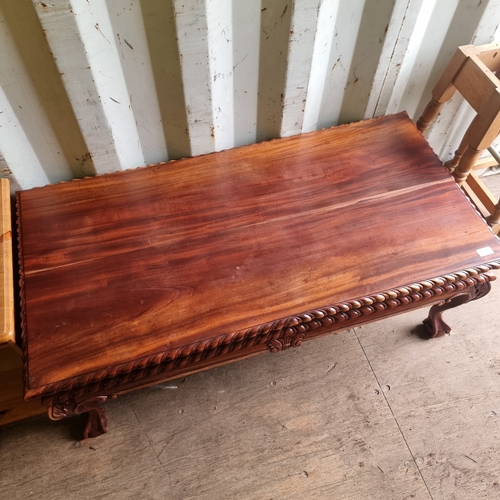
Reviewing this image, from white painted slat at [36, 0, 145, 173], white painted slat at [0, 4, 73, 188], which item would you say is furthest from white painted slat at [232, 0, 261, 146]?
white painted slat at [0, 4, 73, 188]

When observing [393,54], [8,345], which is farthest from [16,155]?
[393,54]

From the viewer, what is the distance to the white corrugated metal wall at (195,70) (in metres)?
1.02

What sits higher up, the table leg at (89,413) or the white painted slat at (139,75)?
the white painted slat at (139,75)

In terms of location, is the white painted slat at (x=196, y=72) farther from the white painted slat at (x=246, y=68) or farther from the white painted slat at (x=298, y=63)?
the white painted slat at (x=298, y=63)

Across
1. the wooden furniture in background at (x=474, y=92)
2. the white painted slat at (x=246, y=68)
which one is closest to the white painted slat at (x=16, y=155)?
the white painted slat at (x=246, y=68)

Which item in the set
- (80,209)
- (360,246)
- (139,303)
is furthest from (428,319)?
(80,209)

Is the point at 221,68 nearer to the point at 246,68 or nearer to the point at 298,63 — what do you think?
the point at 246,68

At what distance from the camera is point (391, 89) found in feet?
4.70

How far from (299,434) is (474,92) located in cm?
117

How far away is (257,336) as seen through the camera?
44.2 inches

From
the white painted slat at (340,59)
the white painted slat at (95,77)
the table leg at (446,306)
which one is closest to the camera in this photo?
the white painted slat at (95,77)

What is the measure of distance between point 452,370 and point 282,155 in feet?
3.16

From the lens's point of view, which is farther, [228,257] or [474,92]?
[474,92]

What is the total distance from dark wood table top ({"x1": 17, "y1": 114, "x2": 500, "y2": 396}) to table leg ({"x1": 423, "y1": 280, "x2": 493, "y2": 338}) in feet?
0.56
